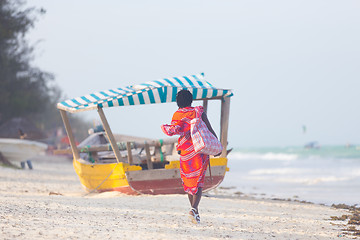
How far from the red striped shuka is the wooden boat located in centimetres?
1765

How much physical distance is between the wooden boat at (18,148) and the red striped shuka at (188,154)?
17.7 meters

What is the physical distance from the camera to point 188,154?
7.17m

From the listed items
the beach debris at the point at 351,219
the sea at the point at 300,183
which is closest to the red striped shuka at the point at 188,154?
the beach debris at the point at 351,219

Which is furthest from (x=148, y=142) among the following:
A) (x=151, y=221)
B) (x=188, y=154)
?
(x=188, y=154)

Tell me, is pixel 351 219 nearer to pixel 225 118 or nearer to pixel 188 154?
pixel 225 118

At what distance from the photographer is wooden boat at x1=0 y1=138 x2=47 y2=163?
→ 23406 millimetres

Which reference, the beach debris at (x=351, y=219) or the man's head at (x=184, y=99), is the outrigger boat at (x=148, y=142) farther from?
the man's head at (x=184, y=99)

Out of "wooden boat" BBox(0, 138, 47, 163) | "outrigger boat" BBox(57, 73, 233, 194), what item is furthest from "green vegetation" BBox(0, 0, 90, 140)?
"outrigger boat" BBox(57, 73, 233, 194)

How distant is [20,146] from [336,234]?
1862 centimetres

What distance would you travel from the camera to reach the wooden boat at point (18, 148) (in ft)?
76.8

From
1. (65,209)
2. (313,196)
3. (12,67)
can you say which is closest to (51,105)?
(12,67)

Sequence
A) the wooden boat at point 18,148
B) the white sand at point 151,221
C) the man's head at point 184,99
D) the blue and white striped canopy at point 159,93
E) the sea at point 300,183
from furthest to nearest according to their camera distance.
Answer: the wooden boat at point 18,148 → the sea at point 300,183 → the blue and white striped canopy at point 159,93 → the man's head at point 184,99 → the white sand at point 151,221

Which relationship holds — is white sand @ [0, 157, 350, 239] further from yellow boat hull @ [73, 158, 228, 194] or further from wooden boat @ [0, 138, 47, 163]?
wooden boat @ [0, 138, 47, 163]

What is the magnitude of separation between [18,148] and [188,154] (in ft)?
59.4
